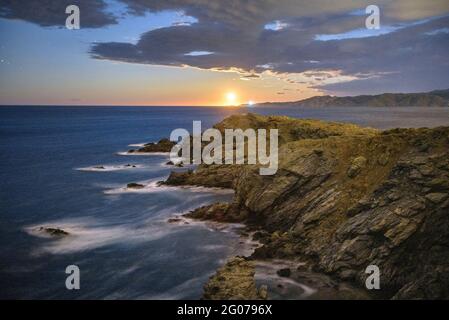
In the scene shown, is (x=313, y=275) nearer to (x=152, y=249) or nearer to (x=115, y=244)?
(x=152, y=249)

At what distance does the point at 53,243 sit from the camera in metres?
38.7

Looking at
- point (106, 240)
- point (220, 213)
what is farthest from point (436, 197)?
point (106, 240)

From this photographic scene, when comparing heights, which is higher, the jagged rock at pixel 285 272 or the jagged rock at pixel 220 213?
the jagged rock at pixel 220 213

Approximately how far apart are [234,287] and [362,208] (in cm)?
1340

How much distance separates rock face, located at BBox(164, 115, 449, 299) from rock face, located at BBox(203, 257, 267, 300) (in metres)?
6.30

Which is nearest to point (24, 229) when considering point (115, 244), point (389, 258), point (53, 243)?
point (53, 243)
